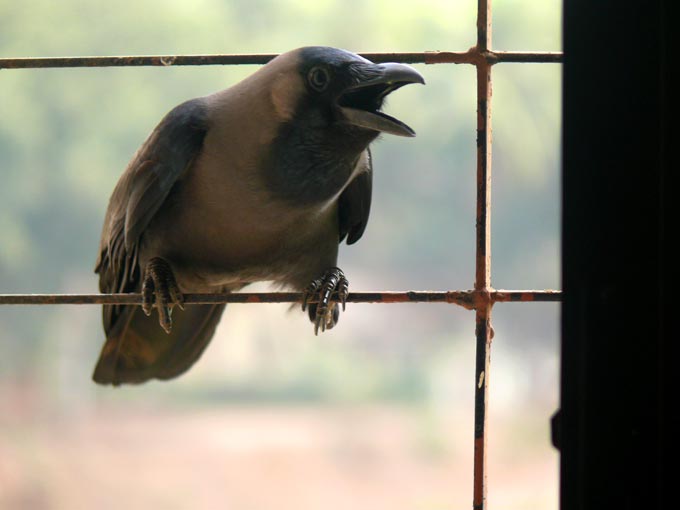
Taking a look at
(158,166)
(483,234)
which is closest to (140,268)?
(158,166)

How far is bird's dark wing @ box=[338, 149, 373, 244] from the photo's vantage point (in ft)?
8.79

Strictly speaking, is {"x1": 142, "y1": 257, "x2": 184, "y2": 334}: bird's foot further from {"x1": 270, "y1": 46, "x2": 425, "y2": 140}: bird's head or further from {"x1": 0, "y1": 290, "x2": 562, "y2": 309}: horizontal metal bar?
{"x1": 270, "y1": 46, "x2": 425, "y2": 140}: bird's head

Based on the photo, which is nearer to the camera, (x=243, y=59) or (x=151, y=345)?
(x=243, y=59)

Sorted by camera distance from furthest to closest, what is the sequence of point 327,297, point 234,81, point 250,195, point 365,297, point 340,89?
point 234,81
point 327,297
point 250,195
point 340,89
point 365,297

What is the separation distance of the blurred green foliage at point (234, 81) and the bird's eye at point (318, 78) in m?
7.11

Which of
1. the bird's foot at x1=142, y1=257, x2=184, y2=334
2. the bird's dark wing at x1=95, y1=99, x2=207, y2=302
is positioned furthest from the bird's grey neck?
the bird's foot at x1=142, y1=257, x2=184, y2=334

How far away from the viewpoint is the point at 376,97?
2.31m

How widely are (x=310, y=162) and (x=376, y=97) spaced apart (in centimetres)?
24

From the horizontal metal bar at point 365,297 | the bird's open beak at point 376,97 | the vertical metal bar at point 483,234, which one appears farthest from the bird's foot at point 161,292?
the vertical metal bar at point 483,234

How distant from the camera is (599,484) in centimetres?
111

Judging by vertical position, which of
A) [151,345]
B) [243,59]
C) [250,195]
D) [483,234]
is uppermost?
[243,59]

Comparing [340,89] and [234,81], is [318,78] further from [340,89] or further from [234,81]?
[234,81]

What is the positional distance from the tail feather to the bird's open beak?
2.99 ft

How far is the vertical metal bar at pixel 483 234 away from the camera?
2.05 metres
